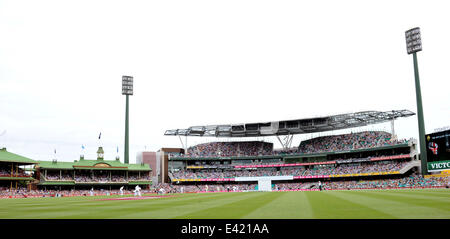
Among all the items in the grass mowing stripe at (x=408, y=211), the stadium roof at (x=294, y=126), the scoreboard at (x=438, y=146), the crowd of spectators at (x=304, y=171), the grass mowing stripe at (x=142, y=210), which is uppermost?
the stadium roof at (x=294, y=126)

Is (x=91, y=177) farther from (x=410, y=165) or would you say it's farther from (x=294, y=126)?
(x=410, y=165)

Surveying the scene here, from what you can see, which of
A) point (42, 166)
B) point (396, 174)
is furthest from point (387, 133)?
point (42, 166)

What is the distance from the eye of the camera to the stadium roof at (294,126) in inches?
2773

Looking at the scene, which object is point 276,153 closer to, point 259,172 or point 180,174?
point 259,172

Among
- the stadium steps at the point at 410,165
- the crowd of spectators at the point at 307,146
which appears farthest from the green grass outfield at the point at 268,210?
the crowd of spectators at the point at 307,146

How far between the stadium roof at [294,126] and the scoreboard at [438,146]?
1957cm

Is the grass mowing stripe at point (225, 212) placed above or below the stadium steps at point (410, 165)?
above

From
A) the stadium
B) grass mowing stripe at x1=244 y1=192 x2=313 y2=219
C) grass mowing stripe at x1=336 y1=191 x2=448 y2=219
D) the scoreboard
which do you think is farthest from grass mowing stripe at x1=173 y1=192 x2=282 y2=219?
the scoreboard

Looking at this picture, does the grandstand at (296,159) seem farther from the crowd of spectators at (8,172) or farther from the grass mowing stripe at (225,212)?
the grass mowing stripe at (225,212)

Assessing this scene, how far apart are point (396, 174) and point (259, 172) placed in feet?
96.1

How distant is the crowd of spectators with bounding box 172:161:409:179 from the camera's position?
66625mm

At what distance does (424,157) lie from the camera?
5981cm

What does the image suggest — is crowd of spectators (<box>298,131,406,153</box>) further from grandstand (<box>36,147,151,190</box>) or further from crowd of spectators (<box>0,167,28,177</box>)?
crowd of spectators (<box>0,167,28,177</box>)

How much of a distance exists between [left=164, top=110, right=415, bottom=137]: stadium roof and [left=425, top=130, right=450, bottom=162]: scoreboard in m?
19.6
